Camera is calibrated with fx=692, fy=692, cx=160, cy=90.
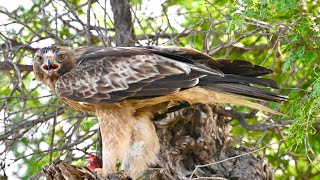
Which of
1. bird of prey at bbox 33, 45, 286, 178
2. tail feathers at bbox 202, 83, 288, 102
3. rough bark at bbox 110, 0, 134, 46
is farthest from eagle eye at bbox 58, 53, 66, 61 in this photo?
tail feathers at bbox 202, 83, 288, 102

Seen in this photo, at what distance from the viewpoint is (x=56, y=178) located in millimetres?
5430

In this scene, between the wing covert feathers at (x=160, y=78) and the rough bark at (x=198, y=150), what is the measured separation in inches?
15.7

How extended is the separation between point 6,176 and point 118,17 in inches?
86.7

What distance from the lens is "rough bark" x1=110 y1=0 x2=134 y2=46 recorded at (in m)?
7.64

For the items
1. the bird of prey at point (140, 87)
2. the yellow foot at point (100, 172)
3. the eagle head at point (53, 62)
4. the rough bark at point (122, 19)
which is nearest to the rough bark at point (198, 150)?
the bird of prey at point (140, 87)

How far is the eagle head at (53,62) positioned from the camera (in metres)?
6.59

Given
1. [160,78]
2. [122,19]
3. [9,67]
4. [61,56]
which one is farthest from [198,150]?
[9,67]

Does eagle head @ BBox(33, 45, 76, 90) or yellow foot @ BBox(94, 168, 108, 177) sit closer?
yellow foot @ BBox(94, 168, 108, 177)

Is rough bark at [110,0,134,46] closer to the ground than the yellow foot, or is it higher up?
higher up

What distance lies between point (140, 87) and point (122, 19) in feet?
6.38

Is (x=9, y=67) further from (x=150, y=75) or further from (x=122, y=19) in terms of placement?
(x=150, y=75)

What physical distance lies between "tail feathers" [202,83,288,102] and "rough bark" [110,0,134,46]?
1.94m

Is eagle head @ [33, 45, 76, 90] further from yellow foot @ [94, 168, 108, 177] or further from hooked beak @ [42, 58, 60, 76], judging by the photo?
yellow foot @ [94, 168, 108, 177]

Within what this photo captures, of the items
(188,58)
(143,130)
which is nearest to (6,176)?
(143,130)
